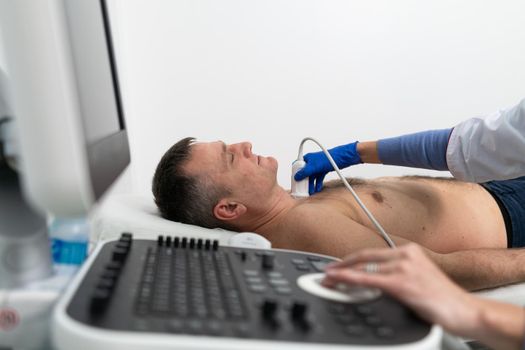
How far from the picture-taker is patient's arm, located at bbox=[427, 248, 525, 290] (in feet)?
3.61

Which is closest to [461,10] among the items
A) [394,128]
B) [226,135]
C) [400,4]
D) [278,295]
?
[400,4]

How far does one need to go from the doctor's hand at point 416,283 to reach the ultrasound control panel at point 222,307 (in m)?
0.02

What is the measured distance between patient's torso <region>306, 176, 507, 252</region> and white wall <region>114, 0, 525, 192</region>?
589 millimetres

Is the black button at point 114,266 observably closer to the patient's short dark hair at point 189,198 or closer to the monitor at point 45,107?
the monitor at point 45,107

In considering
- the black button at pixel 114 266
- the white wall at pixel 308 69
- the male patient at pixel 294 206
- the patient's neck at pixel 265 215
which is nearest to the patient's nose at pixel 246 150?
the male patient at pixel 294 206

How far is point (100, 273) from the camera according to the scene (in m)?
0.57

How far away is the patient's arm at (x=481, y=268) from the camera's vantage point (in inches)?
43.4

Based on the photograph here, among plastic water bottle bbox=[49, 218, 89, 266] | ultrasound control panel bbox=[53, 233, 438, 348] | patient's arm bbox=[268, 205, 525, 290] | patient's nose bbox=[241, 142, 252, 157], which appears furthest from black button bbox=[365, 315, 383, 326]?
patient's nose bbox=[241, 142, 252, 157]

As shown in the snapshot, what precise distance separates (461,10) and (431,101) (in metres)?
0.45

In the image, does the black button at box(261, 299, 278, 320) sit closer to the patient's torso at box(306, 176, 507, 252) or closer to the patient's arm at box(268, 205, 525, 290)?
the patient's arm at box(268, 205, 525, 290)

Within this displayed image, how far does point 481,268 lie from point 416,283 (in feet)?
2.42

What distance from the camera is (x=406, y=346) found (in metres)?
0.42

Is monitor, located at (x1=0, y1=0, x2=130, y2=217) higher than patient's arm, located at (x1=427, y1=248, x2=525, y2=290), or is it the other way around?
monitor, located at (x1=0, y1=0, x2=130, y2=217)

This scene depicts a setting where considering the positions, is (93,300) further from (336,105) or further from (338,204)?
(336,105)
